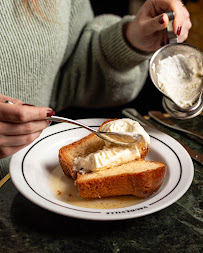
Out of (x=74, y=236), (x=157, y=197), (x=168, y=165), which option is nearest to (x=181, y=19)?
(x=168, y=165)

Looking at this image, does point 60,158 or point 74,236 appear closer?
point 74,236

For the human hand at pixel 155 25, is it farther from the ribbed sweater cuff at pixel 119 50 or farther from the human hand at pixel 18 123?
the human hand at pixel 18 123

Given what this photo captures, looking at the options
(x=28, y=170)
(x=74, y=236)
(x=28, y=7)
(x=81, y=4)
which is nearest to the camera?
(x=74, y=236)

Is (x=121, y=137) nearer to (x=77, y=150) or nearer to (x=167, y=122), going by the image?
(x=77, y=150)

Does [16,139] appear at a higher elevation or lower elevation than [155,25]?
lower

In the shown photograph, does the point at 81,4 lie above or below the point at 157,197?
above

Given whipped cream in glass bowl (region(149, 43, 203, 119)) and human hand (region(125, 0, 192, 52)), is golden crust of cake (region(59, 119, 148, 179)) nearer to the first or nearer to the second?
whipped cream in glass bowl (region(149, 43, 203, 119))

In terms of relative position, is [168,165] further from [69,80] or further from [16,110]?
[69,80]

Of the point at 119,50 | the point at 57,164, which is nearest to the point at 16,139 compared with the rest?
the point at 57,164
